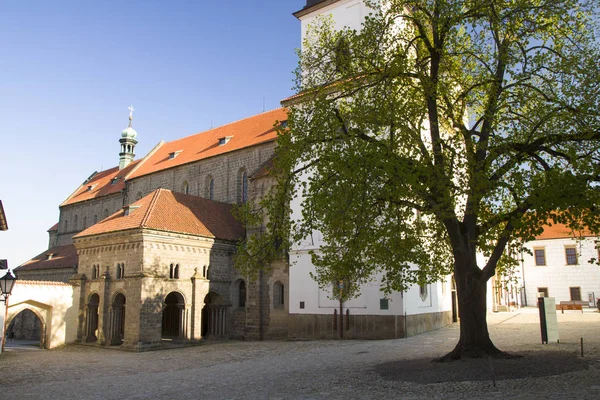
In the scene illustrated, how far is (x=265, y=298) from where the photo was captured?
2578 centimetres

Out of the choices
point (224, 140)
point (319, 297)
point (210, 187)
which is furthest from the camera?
point (224, 140)

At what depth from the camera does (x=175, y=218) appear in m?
26.1

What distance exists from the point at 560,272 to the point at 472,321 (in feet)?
131

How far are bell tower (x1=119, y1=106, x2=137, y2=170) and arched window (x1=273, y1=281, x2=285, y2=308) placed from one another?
27.7m

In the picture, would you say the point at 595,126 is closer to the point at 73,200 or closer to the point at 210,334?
the point at 210,334

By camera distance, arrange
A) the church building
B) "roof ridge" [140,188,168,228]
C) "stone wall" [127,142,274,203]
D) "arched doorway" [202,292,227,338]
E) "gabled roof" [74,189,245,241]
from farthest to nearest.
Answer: "stone wall" [127,142,274,203], "arched doorway" [202,292,227,338], "gabled roof" [74,189,245,241], "roof ridge" [140,188,168,228], the church building

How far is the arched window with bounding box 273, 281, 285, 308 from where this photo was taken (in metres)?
25.6

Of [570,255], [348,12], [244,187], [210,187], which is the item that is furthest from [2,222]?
[570,255]

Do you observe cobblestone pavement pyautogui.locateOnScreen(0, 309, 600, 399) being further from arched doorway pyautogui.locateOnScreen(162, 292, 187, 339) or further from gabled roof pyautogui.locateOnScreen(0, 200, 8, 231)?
arched doorway pyautogui.locateOnScreen(162, 292, 187, 339)

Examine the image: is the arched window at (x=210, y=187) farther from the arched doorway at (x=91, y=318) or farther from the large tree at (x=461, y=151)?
the large tree at (x=461, y=151)

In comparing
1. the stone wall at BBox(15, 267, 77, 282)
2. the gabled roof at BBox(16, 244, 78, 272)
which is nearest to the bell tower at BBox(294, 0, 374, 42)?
the gabled roof at BBox(16, 244, 78, 272)

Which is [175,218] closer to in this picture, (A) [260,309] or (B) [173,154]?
(A) [260,309]

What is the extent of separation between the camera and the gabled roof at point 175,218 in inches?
986

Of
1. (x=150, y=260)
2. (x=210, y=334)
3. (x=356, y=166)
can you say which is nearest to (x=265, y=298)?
(x=210, y=334)
